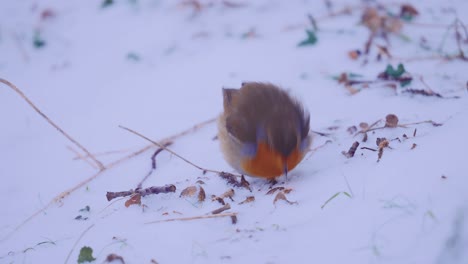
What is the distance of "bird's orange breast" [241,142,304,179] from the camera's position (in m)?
2.98

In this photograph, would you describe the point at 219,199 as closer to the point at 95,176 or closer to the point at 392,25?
the point at 95,176

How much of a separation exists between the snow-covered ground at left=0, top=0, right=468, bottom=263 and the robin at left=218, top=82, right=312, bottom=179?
0.20 meters

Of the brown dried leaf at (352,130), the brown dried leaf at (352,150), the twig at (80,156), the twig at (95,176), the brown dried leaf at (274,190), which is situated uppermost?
the brown dried leaf at (352,150)

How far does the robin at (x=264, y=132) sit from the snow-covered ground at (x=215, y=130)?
0.20 meters

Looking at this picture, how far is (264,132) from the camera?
308 cm

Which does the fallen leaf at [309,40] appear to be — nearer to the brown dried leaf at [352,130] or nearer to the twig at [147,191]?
the brown dried leaf at [352,130]

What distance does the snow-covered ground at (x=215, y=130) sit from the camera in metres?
2.24

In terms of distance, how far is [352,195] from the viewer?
2.44m

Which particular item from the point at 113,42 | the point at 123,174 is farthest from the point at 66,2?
the point at 123,174

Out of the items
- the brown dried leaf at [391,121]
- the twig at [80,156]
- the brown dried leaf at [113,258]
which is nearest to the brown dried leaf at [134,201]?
the brown dried leaf at [113,258]

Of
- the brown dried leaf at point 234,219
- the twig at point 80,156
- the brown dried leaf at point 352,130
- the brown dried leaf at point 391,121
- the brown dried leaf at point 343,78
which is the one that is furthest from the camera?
the brown dried leaf at point 343,78

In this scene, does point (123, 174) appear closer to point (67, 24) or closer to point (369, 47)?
point (369, 47)

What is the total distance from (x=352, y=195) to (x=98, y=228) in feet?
4.89

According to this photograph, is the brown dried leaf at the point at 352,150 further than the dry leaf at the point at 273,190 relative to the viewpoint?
Yes
